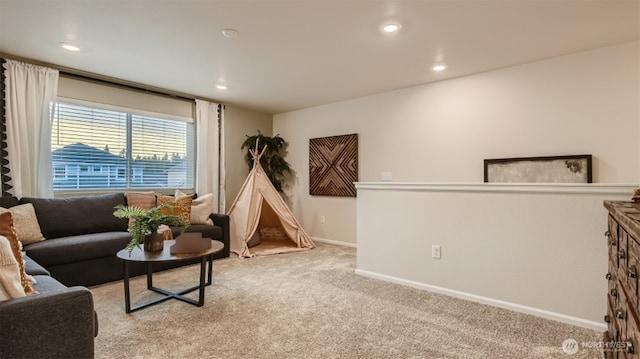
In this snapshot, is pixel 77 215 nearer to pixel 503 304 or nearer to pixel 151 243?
pixel 151 243

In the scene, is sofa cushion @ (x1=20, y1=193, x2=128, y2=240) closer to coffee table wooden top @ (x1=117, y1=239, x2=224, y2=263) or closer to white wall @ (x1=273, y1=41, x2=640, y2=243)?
coffee table wooden top @ (x1=117, y1=239, x2=224, y2=263)

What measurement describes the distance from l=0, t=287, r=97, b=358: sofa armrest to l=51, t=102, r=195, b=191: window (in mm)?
3069

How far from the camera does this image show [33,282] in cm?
175

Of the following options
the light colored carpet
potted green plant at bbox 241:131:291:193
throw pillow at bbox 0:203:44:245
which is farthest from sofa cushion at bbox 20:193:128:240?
potted green plant at bbox 241:131:291:193

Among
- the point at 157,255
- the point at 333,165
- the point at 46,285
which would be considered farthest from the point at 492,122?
the point at 46,285

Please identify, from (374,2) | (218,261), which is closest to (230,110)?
(218,261)

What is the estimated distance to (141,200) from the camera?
150 inches

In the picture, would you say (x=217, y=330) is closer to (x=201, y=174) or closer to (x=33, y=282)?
(x=33, y=282)

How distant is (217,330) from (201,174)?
300 cm

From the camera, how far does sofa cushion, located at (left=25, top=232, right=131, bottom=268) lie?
271 cm

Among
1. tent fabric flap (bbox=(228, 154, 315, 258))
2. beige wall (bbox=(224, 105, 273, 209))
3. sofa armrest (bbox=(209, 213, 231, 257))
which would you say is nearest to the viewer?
sofa armrest (bbox=(209, 213, 231, 257))

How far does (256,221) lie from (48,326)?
10.9 feet

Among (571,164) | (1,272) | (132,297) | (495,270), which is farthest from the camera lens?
(571,164)

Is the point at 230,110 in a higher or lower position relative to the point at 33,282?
higher
